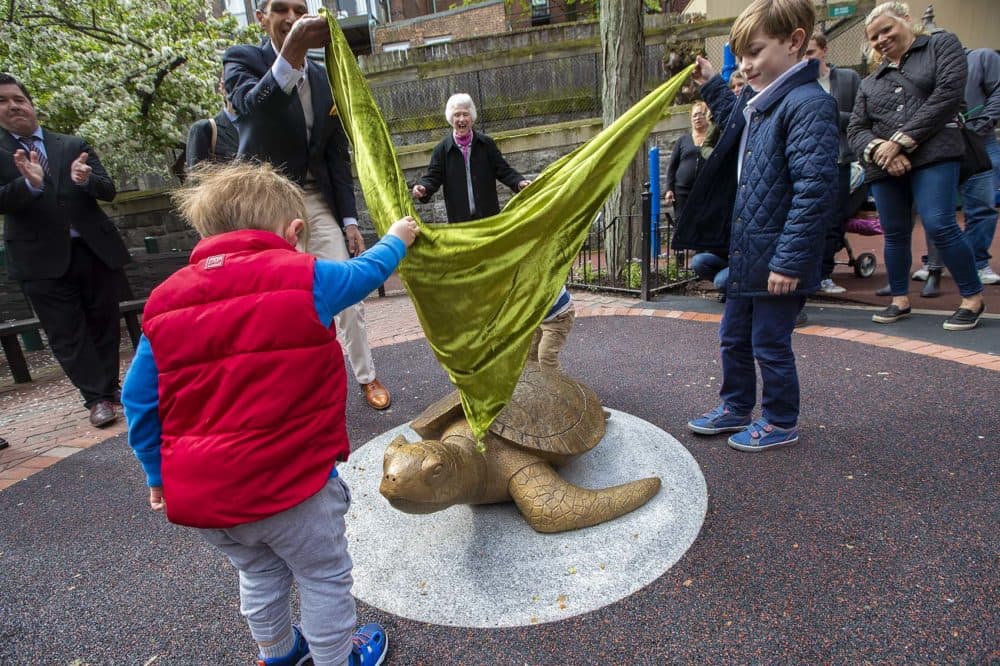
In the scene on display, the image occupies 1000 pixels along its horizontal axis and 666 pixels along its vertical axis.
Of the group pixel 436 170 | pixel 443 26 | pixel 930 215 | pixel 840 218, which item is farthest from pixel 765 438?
pixel 443 26

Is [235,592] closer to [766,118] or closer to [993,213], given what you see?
[766,118]

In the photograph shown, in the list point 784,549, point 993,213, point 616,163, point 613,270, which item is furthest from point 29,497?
point 993,213

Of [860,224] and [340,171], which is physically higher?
[340,171]

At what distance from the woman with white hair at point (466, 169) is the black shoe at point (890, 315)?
3.18 metres

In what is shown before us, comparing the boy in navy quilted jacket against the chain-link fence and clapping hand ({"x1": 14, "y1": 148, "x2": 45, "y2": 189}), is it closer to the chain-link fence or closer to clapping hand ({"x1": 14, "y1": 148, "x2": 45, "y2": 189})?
clapping hand ({"x1": 14, "y1": 148, "x2": 45, "y2": 189})

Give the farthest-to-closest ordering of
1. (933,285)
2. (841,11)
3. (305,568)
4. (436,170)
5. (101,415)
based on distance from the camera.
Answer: (841,11), (933,285), (436,170), (101,415), (305,568)

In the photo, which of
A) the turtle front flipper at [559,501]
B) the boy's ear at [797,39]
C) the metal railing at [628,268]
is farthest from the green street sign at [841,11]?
the turtle front flipper at [559,501]

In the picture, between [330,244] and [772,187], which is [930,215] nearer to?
[772,187]

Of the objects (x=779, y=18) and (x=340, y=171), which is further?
(x=340, y=171)

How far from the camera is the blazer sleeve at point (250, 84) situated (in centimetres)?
261

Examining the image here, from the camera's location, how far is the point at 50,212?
3.70 m

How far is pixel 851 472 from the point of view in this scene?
2.50m

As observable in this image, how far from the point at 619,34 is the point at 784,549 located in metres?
5.78

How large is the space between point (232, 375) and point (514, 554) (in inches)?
53.3
